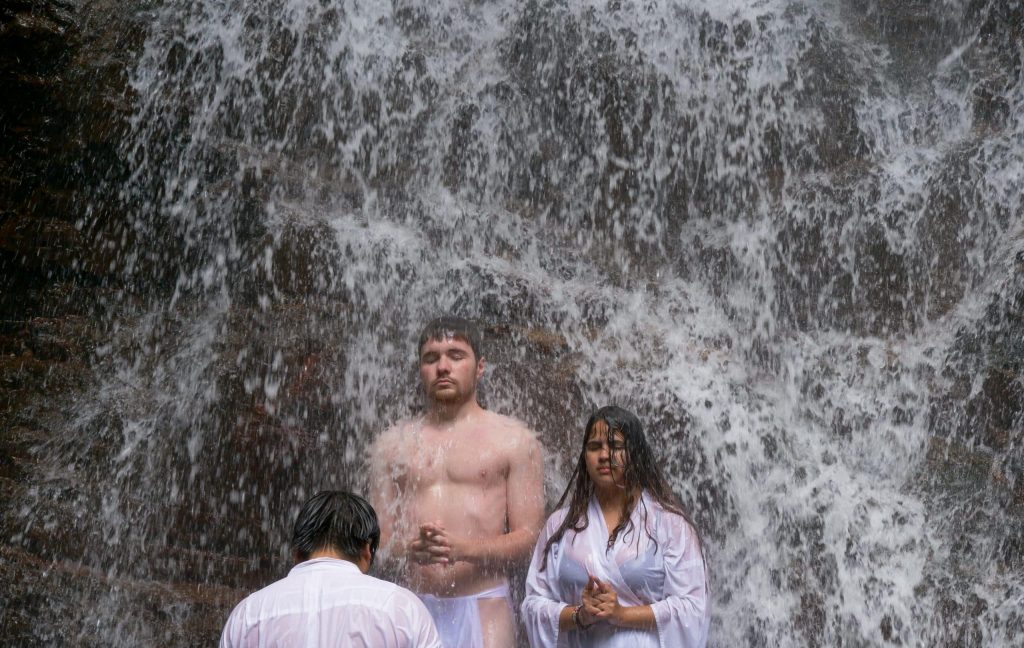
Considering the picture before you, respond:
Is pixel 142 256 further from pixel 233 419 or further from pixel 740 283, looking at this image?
pixel 740 283

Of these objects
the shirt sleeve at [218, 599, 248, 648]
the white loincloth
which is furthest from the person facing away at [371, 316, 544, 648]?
the shirt sleeve at [218, 599, 248, 648]

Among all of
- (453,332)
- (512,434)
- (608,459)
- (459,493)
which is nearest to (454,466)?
(459,493)

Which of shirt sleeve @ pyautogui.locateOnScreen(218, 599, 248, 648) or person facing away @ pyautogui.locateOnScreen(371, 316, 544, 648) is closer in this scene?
shirt sleeve @ pyautogui.locateOnScreen(218, 599, 248, 648)

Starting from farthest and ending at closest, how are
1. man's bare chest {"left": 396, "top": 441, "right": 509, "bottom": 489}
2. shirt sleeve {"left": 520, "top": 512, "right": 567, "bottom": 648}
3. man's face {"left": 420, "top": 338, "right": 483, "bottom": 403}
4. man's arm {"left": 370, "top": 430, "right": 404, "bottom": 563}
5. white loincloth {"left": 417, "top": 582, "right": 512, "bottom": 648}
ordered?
man's face {"left": 420, "top": 338, "right": 483, "bottom": 403}
man's bare chest {"left": 396, "top": 441, "right": 509, "bottom": 489}
man's arm {"left": 370, "top": 430, "right": 404, "bottom": 563}
white loincloth {"left": 417, "top": 582, "right": 512, "bottom": 648}
shirt sleeve {"left": 520, "top": 512, "right": 567, "bottom": 648}

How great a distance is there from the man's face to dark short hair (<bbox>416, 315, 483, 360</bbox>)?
0.07 feet

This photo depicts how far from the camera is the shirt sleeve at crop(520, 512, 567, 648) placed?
4.02m

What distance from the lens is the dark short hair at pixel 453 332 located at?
4918 millimetres

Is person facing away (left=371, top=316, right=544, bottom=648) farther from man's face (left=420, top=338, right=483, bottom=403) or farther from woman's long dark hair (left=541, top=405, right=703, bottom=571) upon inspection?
woman's long dark hair (left=541, top=405, right=703, bottom=571)

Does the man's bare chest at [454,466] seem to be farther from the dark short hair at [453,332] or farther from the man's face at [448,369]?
the dark short hair at [453,332]

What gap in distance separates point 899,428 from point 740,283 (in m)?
1.37

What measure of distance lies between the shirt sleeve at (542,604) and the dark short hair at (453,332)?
109 centimetres

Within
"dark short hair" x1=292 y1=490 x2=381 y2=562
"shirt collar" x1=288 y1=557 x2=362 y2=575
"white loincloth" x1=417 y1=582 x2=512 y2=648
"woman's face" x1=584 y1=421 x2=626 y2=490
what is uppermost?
"woman's face" x1=584 y1=421 x2=626 y2=490

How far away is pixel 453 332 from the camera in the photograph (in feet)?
16.1

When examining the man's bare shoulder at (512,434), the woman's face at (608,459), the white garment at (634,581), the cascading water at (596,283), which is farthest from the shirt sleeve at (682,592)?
the cascading water at (596,283)
